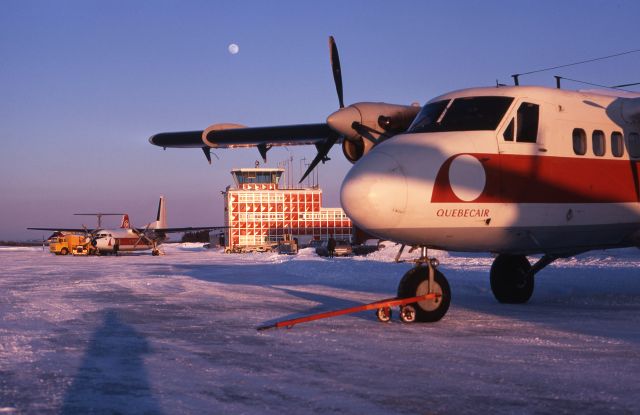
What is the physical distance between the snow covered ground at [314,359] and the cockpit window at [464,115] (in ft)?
9.20

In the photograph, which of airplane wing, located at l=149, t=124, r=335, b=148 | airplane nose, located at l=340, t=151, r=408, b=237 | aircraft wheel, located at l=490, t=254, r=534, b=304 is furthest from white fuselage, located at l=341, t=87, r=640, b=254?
airplane wing, located at l=149, t=124, r=335, b=148

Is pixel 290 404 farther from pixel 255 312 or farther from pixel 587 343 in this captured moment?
pixel 255 312

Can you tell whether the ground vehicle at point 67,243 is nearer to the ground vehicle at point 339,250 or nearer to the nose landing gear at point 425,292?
the ground vehicle at point 339,250

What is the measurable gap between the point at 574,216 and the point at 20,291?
13.3 m

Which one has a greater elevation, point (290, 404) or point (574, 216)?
point (574, 216)

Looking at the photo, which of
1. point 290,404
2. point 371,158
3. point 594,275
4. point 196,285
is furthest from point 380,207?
point 594,275

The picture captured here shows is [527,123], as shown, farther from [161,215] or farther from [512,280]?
[161,215]

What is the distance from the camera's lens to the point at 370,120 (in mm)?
12062

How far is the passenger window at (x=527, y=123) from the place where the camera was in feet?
32.3

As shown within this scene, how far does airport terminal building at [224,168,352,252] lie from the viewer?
247 feet

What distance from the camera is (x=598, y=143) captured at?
10.6 meters

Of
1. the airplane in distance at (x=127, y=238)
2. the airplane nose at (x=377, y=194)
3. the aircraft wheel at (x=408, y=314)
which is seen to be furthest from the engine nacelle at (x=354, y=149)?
the airplane in distance at (x=127, y=238)

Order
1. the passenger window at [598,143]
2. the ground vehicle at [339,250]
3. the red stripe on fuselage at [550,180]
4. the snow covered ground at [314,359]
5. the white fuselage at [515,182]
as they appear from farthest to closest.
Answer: the ground vehicle at [339,250], the passenger window at [598,143], the red stripe on fuselage at [550,180], the white fuselage at [515,182], the snow covered ground at [314,359]

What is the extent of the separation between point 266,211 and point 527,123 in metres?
67.0
